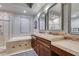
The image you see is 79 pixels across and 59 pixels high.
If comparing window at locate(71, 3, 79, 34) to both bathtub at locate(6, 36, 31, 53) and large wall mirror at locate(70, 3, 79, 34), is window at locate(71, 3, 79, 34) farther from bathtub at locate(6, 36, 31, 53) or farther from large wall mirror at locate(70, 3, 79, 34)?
bathtub at locate(6, 36, 31, 53)

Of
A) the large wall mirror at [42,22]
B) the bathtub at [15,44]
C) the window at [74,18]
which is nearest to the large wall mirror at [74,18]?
the window at [74,18]

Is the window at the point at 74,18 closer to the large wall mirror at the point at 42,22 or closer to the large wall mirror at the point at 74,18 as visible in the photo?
the large wall mirror at the point at 74,18

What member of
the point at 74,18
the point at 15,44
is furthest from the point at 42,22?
the point at 74,18

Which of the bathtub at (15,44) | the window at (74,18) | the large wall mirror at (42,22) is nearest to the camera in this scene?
the window at (74,18)

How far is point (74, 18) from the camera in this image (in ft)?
4.77

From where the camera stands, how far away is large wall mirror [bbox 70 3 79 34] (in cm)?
140

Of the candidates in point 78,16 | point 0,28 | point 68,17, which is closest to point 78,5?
point 78,16

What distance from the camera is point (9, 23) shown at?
5.30 feet

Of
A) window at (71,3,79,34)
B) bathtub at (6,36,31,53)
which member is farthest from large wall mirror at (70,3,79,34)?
bathtub at (6,36,31,53)

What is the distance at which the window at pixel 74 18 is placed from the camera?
1.40m

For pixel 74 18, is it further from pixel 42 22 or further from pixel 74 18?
pixel 42 22

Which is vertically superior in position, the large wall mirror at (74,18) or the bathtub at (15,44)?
the large wall mirror at (74,18)

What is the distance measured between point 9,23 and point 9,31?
174mm

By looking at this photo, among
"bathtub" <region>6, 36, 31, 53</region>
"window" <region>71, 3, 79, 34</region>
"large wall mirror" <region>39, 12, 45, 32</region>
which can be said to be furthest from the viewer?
"large wall mirror" <region>39, 12, 45, 32</region>
